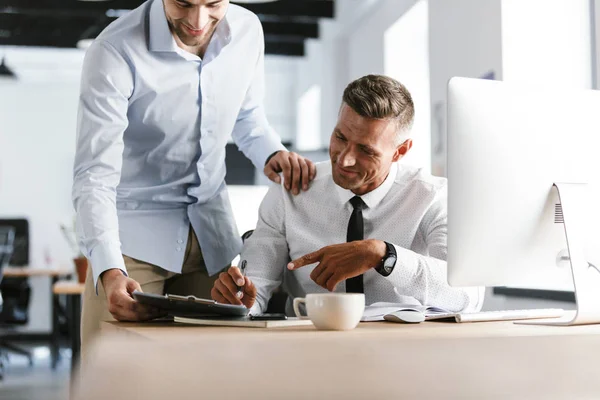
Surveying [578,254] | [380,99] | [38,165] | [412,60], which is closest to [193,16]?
[380,99]

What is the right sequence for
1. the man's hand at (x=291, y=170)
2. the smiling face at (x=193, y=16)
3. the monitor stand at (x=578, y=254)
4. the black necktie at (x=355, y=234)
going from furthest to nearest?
the man's hand at (x=291, y=170), the black necktie at (x=355, y=234), the smiling face at (x=193, y=16), the monitor stand at (x=578, y=254)

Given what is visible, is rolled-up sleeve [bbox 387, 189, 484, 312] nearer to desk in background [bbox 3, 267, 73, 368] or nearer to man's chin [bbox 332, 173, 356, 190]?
Answer: man's chin [bbox 332, 173, 356, 190]

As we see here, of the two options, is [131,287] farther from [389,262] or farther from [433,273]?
[433,273]

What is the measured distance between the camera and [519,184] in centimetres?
145

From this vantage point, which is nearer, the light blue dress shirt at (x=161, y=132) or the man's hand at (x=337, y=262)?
the man's hand at (x=337, y=262)

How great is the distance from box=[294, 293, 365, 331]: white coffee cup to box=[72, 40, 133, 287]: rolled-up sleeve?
0.55 m

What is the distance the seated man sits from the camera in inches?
78.0

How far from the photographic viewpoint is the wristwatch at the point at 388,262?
1669 millimetres

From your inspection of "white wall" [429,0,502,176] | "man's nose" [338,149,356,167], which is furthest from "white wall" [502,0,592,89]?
"man's nose" [338,149,356,167]

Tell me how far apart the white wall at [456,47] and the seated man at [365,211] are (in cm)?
259

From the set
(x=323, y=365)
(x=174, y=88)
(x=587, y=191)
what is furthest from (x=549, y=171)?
(x=174, y=88)

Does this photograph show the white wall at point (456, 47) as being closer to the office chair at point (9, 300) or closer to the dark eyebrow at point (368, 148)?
the dark eyebrow at point (368, 148)

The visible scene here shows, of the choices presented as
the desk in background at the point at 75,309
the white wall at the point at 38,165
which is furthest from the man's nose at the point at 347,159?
the white wall at the point at 38,165

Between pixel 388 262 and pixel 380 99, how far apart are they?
0.52 meters
